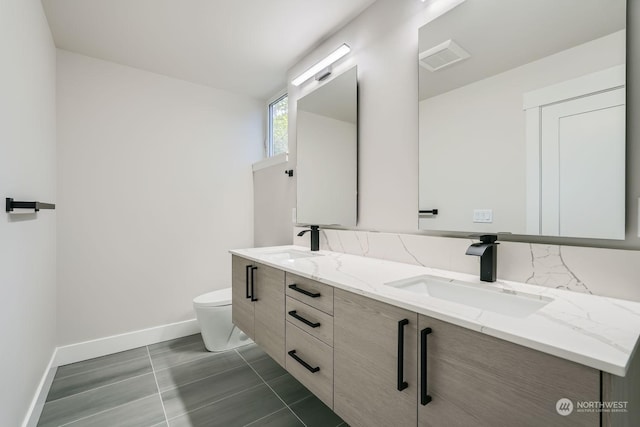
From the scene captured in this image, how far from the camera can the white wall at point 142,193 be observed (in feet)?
7.93

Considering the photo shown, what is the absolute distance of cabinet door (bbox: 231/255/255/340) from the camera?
1.91 m

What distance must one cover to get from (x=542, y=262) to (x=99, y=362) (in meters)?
3.10

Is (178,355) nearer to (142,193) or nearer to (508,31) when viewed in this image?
(142,193)

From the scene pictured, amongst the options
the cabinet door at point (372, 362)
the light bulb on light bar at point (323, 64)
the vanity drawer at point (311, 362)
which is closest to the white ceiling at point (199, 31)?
the light bulb on light bar at point (323, 64)

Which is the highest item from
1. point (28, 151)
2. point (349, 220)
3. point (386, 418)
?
point (28, 151)

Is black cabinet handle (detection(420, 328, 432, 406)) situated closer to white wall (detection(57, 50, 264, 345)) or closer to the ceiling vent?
the ceiling vent

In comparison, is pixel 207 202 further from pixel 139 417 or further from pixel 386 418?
pixel 386 418

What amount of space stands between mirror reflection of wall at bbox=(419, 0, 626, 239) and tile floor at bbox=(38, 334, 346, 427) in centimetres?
138

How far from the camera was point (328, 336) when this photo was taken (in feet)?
4.02

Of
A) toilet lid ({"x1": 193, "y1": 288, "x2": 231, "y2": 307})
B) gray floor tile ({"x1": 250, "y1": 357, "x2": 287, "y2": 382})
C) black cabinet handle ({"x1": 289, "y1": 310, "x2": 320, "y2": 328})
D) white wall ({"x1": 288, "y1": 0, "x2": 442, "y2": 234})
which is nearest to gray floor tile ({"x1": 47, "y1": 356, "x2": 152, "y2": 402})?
toilet lid ({"x1": 193, "y1": 288, "x2": 231, "y2": 307})

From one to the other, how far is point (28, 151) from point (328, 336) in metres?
1.81

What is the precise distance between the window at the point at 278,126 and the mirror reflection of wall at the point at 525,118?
1.90 m

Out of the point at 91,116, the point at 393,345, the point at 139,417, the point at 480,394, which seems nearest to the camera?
the point at 480,394

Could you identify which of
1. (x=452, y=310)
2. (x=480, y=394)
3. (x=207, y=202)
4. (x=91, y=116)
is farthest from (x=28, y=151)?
(x=480, y=394)
